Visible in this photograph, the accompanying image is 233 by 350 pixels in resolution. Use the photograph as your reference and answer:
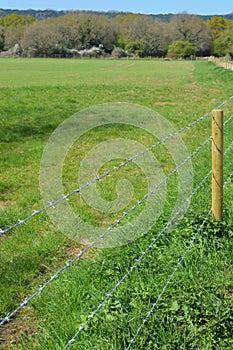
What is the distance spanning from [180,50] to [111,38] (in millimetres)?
26623

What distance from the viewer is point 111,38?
146000 mm

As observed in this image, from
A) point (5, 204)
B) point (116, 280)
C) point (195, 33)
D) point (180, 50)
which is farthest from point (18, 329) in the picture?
point (195, 33)

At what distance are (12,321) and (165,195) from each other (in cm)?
295

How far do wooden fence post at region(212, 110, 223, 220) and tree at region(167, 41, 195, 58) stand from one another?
426 ft

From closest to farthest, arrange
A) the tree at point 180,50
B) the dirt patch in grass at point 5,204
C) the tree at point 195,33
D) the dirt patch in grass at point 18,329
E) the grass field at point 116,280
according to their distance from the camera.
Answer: the grass field at point 116,280, the dirt patch in grass at point 18,329, the dirt patch in grass at point 5,204, the tree at point 180,50, the tree at point 195,33

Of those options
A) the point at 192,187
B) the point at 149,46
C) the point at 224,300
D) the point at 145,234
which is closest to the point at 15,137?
the point at 192,187

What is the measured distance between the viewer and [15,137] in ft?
38.3

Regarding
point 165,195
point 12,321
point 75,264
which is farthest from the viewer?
point 165,195

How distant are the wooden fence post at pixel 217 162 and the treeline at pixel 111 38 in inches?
4637

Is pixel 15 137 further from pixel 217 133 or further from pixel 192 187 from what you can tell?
pixel 217 133

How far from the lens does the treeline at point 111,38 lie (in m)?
127

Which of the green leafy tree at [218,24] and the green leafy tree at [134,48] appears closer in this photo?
the green leafy tree at [134,48]

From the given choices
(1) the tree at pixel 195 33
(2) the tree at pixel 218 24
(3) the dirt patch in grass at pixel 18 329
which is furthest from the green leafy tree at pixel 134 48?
(3) the dirt patch in grass at pixel 18 329

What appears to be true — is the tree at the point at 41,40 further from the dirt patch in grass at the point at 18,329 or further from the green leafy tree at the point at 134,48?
the dirt patch in grass at the point at 18,329
